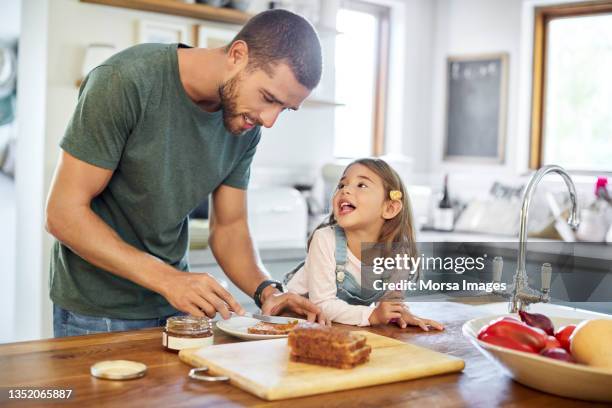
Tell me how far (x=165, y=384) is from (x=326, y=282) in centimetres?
90

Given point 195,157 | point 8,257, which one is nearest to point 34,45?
point 8,257

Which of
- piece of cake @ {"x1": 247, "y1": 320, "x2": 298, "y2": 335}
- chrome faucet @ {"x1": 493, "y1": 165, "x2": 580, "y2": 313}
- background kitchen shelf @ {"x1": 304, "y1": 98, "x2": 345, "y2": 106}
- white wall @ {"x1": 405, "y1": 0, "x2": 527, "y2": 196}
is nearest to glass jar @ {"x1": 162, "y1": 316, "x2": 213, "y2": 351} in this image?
piece of cake @ {"x1": 247, "y1": 320, "x2": 298, "y2": 335}

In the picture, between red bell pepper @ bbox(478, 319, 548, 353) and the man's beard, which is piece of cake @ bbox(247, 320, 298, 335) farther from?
the man's beard

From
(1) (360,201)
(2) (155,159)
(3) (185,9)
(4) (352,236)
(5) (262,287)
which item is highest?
(3) (185,9)

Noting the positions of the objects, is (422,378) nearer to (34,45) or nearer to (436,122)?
(34,45)

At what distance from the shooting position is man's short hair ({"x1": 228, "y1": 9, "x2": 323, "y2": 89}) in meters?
1.82

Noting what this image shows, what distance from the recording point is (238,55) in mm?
1869

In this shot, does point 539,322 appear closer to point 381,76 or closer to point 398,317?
point 398,317

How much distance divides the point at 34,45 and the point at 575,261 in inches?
115

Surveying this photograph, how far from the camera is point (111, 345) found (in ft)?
4.81

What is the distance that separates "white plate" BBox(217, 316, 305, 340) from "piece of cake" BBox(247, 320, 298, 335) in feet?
0.05

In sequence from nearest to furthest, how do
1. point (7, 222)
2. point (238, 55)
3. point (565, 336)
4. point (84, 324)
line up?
1. point (565, 336)
2. point (238, 55)
3. point (84, 324)
4. point (7, 222)

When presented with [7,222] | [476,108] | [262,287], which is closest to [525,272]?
[262,287]

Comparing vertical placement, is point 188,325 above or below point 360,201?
below
